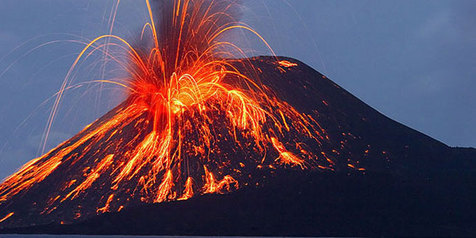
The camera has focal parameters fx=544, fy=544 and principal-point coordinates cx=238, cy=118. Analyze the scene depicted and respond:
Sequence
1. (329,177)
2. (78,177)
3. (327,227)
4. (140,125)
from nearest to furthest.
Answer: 1. (327,227)
2. (329,177)
3. (78,177)
4. (140,125)

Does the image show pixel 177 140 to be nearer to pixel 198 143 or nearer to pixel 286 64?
pixel 198 143

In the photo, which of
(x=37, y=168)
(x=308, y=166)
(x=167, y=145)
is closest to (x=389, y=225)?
(x=308, y=166)

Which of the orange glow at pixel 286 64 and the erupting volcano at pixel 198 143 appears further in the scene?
the orange glow at pixel 286 64

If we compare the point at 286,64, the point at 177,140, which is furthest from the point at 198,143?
the point at 286,64

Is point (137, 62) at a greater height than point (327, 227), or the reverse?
point (137, 62)

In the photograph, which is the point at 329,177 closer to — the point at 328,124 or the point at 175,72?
the point at 328,124

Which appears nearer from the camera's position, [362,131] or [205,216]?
[205,216]
